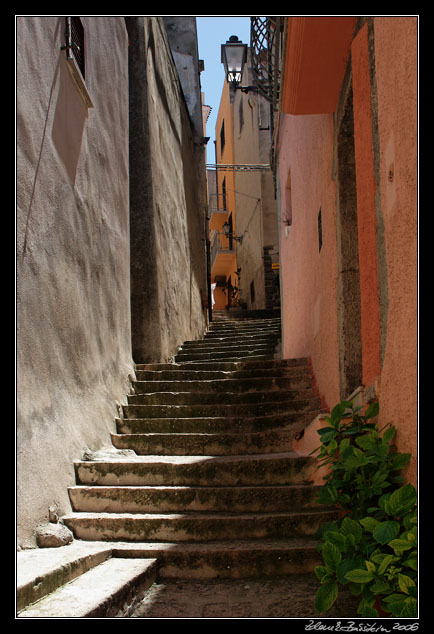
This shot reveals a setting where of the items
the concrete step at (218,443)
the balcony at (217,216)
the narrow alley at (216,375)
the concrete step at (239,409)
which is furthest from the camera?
the balcony at (217,216)

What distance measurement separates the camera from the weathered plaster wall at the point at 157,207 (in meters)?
8.60

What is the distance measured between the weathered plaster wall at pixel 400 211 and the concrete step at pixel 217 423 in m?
2.77

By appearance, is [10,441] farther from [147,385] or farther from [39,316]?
[147,385]

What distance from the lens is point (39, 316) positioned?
14.8ft

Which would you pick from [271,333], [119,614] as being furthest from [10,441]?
[271,333]

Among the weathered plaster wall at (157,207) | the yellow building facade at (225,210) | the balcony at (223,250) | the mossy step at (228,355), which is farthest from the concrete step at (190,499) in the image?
the balcony at (223,250)

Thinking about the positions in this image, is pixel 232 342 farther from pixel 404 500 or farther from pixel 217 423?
pixel 404 500

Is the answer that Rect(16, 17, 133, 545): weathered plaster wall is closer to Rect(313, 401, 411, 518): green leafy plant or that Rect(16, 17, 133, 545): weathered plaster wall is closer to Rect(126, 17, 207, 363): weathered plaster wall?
Rect(126, 17, 207, 363): weathered plaster wall

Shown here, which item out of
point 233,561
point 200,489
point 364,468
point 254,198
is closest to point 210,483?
point 200,489

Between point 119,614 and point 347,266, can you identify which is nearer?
point 119,614

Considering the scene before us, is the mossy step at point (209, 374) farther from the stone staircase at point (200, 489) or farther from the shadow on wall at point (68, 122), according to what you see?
the shadow on wall at point (68, 122)

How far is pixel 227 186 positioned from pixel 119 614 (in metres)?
25.0

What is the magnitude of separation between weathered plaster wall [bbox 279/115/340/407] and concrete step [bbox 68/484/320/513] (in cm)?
102

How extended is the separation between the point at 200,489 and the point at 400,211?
271cm
